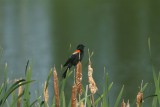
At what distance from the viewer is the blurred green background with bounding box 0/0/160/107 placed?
13255 mm

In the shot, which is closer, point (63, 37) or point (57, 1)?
point (63, 37)

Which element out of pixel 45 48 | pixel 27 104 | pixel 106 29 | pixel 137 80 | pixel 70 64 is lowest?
pixel 27 104

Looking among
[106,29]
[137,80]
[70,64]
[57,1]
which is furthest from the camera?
[57,1]

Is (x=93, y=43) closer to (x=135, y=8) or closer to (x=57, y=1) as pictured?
(x=135, y=8)

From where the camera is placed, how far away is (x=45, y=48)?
61.5 feet

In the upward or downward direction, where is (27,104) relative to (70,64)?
downward

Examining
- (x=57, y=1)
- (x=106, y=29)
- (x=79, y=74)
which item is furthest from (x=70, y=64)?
(x=57, y=1)

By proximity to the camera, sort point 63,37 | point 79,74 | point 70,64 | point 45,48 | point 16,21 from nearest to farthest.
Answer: point 79,74, point 70,64, point 45,48, point 63,37, point 16,21

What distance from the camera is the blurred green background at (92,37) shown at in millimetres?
13255

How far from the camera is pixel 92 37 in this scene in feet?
71.3

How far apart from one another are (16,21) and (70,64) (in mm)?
30208

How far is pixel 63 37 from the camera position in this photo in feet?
72.6

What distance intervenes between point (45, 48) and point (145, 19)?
8085 millimetres

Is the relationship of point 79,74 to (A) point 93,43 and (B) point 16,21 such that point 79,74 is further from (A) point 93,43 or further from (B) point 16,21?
(B) point 16,21
